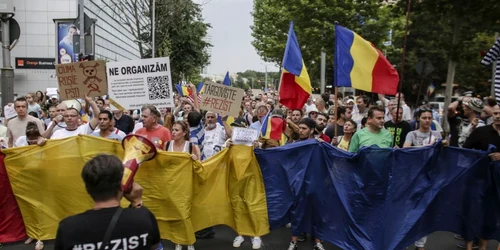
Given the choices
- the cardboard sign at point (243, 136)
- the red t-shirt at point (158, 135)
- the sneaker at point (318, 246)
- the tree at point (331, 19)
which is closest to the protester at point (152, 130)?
the red t-shirt at point (158, 135)

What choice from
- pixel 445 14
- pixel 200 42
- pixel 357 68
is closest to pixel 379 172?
pixel 357 68

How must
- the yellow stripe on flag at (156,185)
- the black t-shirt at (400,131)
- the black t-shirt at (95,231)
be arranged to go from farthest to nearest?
the black t-shirt at (400,131), the yellow stripe on flag at (156,185), the black t-shirt at (95,231)

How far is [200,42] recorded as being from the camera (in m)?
35.5

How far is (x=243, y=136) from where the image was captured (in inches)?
246

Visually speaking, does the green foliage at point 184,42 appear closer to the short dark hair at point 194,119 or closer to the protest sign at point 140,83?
the protest sign at point 140,83

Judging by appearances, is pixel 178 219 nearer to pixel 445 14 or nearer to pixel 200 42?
pixel 445 14

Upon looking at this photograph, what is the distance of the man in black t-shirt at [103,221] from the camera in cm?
259

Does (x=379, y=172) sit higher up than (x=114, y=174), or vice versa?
(x=114, y=174)

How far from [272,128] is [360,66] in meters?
1.54

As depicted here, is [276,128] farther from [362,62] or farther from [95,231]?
[95,231]

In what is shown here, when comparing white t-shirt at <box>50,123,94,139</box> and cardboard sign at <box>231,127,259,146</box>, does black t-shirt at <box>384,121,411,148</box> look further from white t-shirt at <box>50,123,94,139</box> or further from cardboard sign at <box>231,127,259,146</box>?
white t-shirt at <box>50,123,94,139</box>

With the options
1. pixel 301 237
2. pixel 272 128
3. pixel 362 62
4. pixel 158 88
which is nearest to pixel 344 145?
pixel 272 128

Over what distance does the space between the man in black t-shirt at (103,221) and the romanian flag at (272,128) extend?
4.61m

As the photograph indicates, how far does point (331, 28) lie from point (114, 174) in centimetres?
2495
